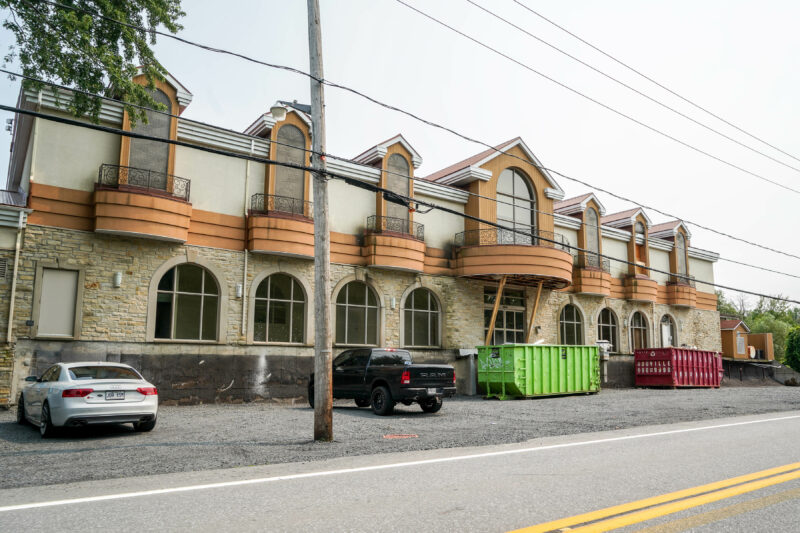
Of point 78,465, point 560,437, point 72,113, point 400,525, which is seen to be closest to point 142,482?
point 78,465

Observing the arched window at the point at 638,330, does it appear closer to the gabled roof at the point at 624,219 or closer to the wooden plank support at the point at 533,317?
the gabled roof at the point at 624,219

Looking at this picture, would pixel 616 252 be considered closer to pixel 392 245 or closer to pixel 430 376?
pixel 392 245

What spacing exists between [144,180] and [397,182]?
974cm

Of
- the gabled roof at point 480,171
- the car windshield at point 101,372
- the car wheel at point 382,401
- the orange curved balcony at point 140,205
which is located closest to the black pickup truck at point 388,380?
the car wheel at point 382,401

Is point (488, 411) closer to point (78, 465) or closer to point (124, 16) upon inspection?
point (78, 465)

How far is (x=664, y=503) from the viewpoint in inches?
223

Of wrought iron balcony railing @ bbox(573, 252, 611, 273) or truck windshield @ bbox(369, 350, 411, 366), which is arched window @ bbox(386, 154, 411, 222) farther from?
wrought iron balcony railing @ bbox(573, 252, 611, 273)

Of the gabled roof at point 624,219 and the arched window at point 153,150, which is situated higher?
the gabled roof at point 624,219

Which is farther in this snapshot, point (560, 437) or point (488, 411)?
point (488, 411)

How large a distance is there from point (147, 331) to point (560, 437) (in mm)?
12737

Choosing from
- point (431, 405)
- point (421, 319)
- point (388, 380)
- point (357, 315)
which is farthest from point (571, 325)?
point (388, 380)

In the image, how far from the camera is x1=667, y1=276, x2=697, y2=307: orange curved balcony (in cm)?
3538

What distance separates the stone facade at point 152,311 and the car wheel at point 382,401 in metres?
5.73

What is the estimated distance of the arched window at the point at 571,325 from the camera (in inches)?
1171
